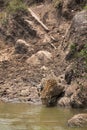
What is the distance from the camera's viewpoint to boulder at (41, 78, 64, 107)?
1686 centimetres

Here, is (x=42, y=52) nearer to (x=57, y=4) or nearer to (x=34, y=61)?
(x=34, y=61)

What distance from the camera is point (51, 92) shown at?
666 inches

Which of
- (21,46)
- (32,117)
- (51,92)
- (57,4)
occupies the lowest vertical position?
(51,92)

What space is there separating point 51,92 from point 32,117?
310 centimetres

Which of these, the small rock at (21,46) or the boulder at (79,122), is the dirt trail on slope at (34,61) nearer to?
the small rock at (21,46)

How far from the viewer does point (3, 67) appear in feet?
73.5

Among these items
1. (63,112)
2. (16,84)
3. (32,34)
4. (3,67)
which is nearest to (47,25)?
(32,34)

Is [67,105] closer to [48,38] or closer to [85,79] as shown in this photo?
[85,79]

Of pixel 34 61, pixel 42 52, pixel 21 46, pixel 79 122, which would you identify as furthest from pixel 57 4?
pixel 79 122

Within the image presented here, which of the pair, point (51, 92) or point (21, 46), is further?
point (21, 46)

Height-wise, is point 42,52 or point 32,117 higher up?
point 42,52

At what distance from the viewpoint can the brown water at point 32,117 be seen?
12.2 metres

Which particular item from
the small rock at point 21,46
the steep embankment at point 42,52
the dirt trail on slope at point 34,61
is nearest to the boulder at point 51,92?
the steep embankment at point 42,52

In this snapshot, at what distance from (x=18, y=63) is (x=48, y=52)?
180cm
